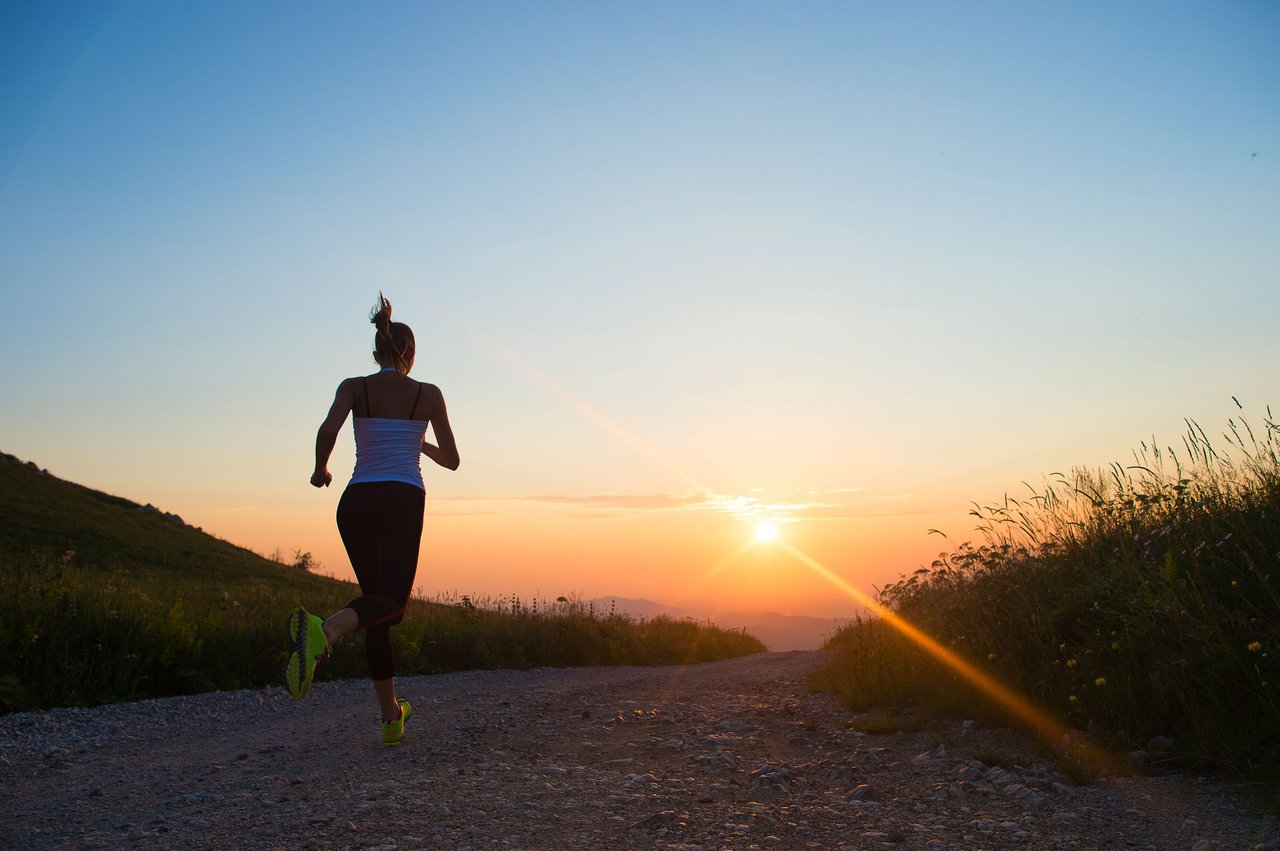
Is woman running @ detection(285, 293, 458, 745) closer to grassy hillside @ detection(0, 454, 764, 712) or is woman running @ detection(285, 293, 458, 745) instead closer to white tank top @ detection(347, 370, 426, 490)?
white tank top @ detection(347, 370, 426, 490)

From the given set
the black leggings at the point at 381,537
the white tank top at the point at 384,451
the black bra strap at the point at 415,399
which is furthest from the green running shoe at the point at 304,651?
the black bra strap at the point at 415,399

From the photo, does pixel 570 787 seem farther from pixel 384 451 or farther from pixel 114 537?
pixel 114 537

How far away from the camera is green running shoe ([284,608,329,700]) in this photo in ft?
15.6

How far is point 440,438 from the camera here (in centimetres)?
580

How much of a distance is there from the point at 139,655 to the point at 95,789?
13.9 feet

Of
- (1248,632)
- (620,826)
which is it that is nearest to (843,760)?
(620,826)

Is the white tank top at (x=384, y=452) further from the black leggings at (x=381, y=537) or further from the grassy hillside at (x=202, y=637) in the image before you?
the grassy hillside at (x=202, y=637)

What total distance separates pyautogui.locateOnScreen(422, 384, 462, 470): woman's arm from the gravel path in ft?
6.64

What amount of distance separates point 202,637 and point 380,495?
20.2ft

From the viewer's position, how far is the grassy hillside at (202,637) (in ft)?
26.8

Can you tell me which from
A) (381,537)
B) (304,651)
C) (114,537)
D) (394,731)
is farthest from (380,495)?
(114,537)

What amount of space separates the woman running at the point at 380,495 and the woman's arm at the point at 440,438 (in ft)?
0.12

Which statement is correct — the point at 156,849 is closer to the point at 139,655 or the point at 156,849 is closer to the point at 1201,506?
the point at 139,655

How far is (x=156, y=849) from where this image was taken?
377 cm
